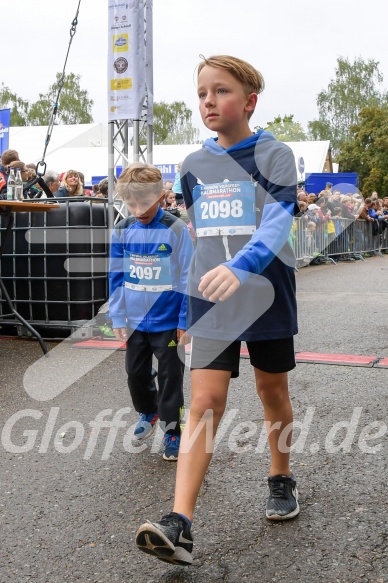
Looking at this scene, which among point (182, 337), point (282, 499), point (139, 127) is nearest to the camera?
point (282, 499)

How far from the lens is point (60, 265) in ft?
22.9

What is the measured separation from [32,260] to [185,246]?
11.9 ft

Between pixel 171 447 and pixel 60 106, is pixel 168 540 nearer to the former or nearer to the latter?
pixel 171 447

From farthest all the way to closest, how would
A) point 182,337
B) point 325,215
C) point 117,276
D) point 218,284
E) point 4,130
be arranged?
point 325,215 < point 4,130 < point 117,276 < point 182,337 < point 218,284

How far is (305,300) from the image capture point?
10328 millimetres

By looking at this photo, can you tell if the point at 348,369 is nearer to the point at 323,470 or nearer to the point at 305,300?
the point at 323,470

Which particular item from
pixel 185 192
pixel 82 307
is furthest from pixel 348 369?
pixel 185 192

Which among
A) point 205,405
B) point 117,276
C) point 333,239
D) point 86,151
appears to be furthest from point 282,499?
point 86,151

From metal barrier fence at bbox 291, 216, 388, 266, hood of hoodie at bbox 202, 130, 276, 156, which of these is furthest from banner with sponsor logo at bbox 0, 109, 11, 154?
hood of hoodie at bbox 202, 130, 276, 156

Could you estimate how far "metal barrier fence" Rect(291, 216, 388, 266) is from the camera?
16.1 meters

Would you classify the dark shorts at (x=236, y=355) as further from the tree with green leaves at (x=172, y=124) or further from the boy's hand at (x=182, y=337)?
the tree with green leaves at (x=172, y=124)

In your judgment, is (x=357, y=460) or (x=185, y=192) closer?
(x=185, y=192)

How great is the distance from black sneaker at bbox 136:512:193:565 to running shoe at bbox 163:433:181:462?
1282mm

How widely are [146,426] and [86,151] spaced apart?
22863 millimetres
